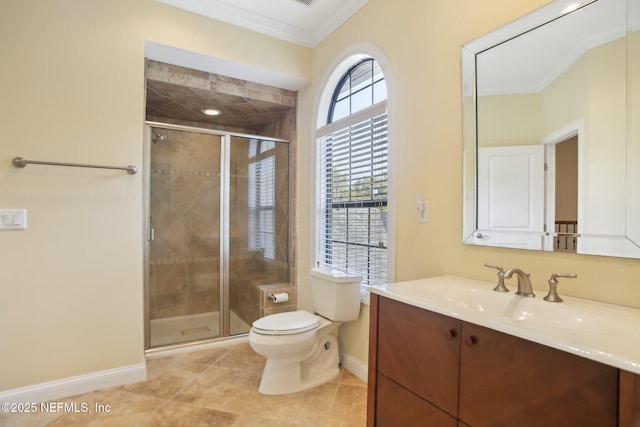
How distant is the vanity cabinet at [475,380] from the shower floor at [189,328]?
192cm

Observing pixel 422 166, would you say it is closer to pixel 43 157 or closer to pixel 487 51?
pixel 487 51

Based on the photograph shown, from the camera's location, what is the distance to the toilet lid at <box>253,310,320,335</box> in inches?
77.0

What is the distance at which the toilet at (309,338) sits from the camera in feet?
6.42

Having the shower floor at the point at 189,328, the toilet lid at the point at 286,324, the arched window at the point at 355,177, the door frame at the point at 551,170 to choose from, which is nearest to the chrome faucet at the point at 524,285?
the door frame at the point at 551,170

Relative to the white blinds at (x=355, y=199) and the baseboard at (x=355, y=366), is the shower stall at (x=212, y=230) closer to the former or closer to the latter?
→ the white blinds at (x=355, y=199)

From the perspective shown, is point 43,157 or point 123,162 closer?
point 43,157

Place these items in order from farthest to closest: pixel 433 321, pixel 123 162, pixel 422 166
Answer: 1. pixel 123 162
2. pixel 422 166
3. pixel 433 321

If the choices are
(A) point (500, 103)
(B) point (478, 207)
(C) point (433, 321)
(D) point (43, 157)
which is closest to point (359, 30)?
(A) point (500, 103)

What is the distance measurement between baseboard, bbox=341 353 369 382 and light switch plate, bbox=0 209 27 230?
2216mm

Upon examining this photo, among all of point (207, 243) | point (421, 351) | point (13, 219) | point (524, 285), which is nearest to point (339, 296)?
point (421, 351)

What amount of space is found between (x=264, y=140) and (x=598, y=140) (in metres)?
2.52

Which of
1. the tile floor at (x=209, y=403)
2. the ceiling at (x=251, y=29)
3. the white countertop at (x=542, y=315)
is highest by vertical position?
the ceiling at (x=251, y=29)

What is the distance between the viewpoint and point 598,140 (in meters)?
1.14

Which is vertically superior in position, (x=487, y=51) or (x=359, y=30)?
(x=359, y=30)
